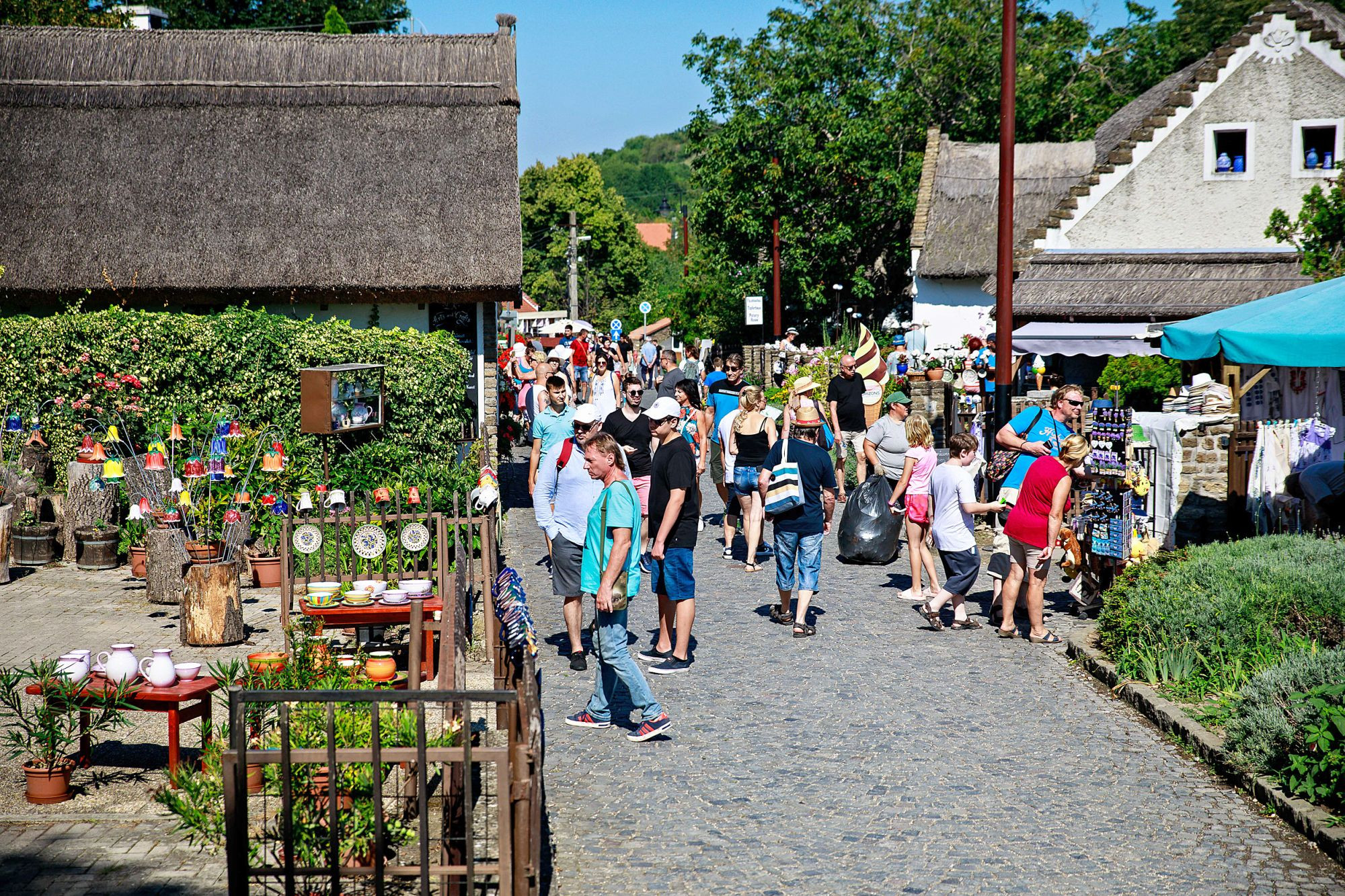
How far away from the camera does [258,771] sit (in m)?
6.15

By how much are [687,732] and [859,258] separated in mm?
34682

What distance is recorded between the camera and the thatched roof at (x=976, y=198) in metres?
31.7

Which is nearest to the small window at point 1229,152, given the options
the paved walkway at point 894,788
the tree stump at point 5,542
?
the paved walkway at point 894,788

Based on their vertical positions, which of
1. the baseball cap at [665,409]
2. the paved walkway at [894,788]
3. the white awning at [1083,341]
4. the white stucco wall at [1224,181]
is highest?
the white stucco wall at [1224,181]

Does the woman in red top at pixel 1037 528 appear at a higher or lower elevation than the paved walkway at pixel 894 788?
higher

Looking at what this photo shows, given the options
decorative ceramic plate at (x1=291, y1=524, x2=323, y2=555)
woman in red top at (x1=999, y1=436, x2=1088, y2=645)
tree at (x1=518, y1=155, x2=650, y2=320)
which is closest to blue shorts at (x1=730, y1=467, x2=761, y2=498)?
woman in red top at (x1=999, y1=436, x2=1088, y2=645)

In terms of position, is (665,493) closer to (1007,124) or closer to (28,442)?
(1007,124)

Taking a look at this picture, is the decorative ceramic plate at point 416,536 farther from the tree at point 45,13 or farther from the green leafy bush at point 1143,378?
the tree at point 45,13

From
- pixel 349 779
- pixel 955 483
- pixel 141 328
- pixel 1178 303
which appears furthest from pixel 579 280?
pixel 349 779

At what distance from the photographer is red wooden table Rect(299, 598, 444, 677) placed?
26.0ft

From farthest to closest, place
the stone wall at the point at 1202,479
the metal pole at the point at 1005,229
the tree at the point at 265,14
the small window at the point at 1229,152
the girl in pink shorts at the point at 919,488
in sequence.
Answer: the tree at the point at 265,14, the small window at the point at 1229,152, the metal pole at the point at 1005,229, the stone wall at the point at 1202,479, the girl in pink shorts at the point at 919,488

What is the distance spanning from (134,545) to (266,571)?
5.22 feet

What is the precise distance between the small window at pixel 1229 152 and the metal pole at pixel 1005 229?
37.5 feet

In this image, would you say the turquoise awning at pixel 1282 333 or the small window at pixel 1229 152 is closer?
the turquoise awning at pixel 1282 333
